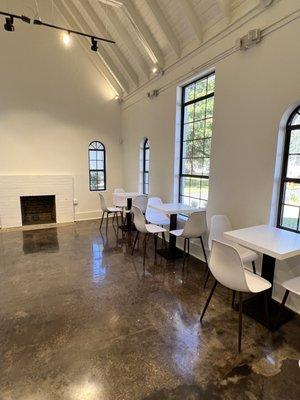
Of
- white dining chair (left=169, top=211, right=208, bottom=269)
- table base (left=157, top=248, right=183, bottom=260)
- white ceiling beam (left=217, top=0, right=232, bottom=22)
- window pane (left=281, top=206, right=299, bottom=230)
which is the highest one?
white ceiling beam (left=217, top=0, right=232, bottom=22)

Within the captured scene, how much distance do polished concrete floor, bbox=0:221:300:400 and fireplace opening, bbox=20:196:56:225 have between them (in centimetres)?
276

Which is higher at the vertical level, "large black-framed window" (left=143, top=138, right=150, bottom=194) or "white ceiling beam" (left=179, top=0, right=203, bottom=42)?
"white ceiling beam" (left=179, top=0, right=203, bottom=42)

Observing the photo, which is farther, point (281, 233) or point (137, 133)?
point (137, 133)

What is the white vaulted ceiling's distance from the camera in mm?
3271

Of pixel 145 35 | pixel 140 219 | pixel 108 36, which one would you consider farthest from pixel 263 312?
pixel 108 36

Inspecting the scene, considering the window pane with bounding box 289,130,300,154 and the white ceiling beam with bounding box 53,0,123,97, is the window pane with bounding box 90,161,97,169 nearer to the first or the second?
the white ceiling beam with bounding box 53,0,123,97

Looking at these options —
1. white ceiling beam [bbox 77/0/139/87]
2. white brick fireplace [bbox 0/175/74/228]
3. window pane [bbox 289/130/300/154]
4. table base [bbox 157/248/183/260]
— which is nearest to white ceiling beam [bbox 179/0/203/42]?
window pane [bbox 289/130/300/154]

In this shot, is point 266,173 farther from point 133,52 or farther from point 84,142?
point 84,142

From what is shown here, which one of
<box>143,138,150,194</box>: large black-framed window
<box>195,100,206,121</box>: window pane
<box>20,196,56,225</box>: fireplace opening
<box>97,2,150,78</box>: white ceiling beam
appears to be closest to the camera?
<box>195,100,206,121</box>: window pane

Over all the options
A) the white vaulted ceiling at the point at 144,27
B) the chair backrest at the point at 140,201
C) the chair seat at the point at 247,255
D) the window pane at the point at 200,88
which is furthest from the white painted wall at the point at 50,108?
the chair seat at the point at 247,255

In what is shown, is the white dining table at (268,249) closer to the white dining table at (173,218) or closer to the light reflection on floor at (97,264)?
the white dining table at (173,218)

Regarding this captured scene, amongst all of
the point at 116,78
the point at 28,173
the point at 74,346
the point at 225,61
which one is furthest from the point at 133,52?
the point at 74,346

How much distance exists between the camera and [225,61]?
10.5 feet

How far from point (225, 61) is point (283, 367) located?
11.4ft
